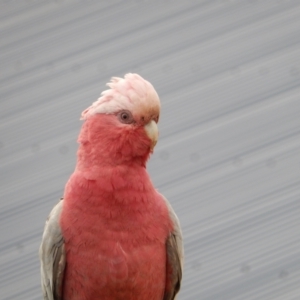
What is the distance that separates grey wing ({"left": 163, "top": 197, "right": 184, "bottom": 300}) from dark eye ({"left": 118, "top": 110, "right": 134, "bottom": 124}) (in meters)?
0.59

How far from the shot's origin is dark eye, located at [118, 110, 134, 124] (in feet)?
12.2

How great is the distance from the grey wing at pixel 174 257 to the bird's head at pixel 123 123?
0.49 meters

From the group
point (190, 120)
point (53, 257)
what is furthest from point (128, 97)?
point (190, 120)

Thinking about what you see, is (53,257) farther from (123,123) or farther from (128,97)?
(128,97)

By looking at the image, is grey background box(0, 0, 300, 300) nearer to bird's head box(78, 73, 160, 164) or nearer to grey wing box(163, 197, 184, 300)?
grey wing box(163, 197, 184, 300)

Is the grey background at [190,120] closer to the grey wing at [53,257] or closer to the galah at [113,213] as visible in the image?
the grey wing at [53,257]

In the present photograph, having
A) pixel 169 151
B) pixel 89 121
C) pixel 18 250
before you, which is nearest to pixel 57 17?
pixel 169 151

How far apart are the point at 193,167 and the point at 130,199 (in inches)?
73.1

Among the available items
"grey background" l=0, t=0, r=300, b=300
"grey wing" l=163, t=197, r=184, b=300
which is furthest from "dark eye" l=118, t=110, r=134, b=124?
"grey background" l=0, t=0, r=300, b=300

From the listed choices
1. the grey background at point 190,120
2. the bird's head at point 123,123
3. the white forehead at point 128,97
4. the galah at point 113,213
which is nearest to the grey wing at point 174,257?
the galah at point 113,213

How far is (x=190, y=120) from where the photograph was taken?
579 centimetres

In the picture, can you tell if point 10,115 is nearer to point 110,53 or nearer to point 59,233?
point 110,53

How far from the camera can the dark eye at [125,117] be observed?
3.71 meters

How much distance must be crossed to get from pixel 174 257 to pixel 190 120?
1.87m
